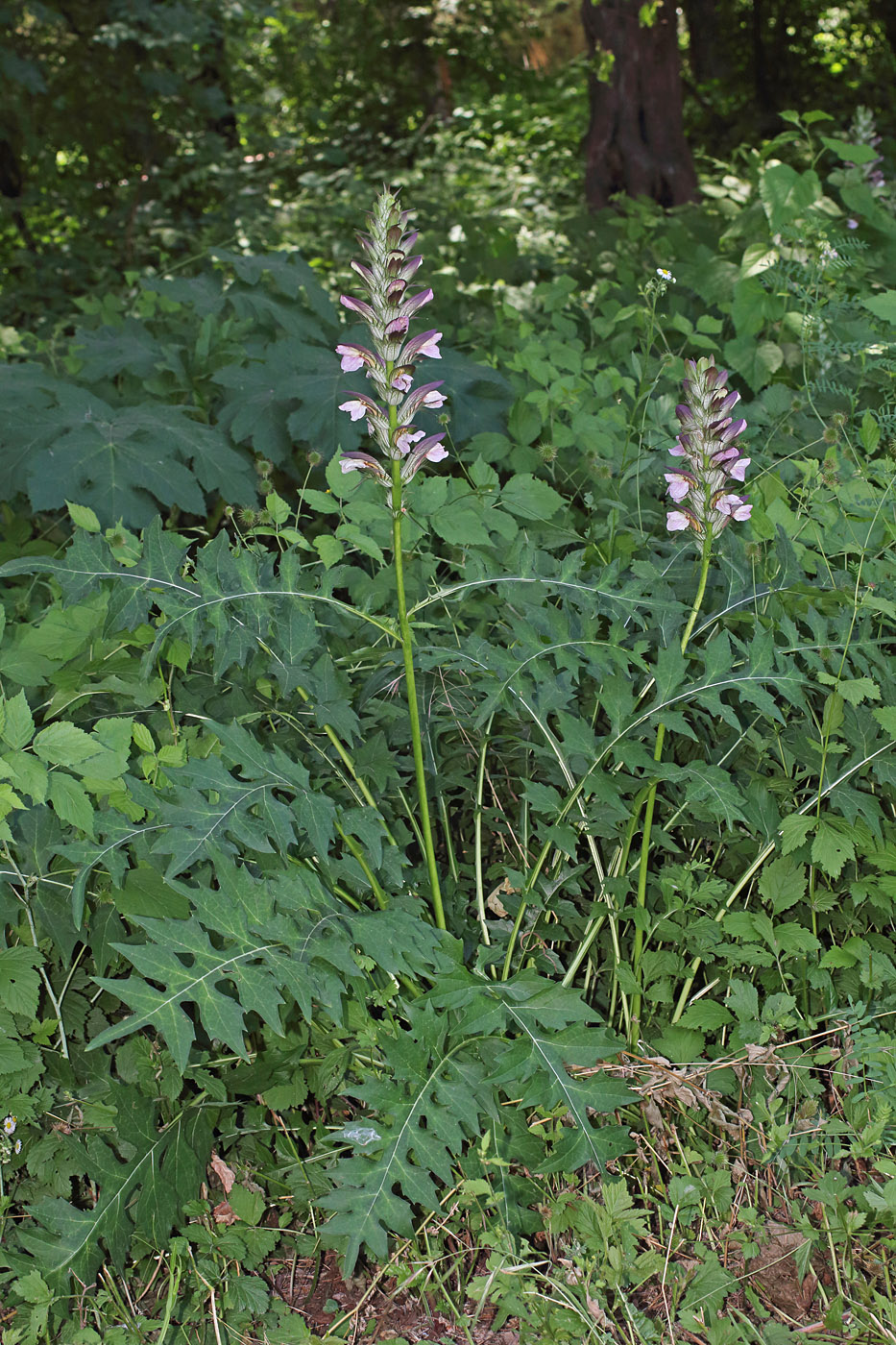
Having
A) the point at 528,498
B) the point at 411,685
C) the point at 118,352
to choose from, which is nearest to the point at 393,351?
the point at 411,685

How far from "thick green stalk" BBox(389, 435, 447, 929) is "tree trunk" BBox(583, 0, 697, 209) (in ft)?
16.4

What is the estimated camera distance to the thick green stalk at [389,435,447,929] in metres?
1.75

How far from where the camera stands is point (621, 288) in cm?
396

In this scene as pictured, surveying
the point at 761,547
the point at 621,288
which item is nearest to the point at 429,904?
the point at 761,547

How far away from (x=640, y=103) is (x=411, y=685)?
5.50 metres

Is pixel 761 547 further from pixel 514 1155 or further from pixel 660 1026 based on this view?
pixel 514 1155

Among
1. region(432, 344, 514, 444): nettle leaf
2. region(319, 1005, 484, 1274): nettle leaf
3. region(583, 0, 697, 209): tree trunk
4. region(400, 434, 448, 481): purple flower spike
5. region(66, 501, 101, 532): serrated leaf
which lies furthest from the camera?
region(583, 0, 697, 209): tree trunk

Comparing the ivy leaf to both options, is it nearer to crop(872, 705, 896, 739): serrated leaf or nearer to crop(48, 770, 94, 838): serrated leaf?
crop(48, 770, 94, 838): serrated leaf

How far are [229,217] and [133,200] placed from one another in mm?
926

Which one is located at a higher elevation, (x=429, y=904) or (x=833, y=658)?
(x=833, y=658)

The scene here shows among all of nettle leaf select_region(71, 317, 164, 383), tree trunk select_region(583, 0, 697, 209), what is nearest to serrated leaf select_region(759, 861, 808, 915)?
nettle leaf select_region(71, 317, 164, 383)

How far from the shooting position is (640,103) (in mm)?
6086

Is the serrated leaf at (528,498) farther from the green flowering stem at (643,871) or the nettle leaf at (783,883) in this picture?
the nettle leaf at (783,883)

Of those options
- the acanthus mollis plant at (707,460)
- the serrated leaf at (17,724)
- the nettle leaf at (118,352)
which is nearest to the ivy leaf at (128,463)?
the nettle leaf at (118,352)
